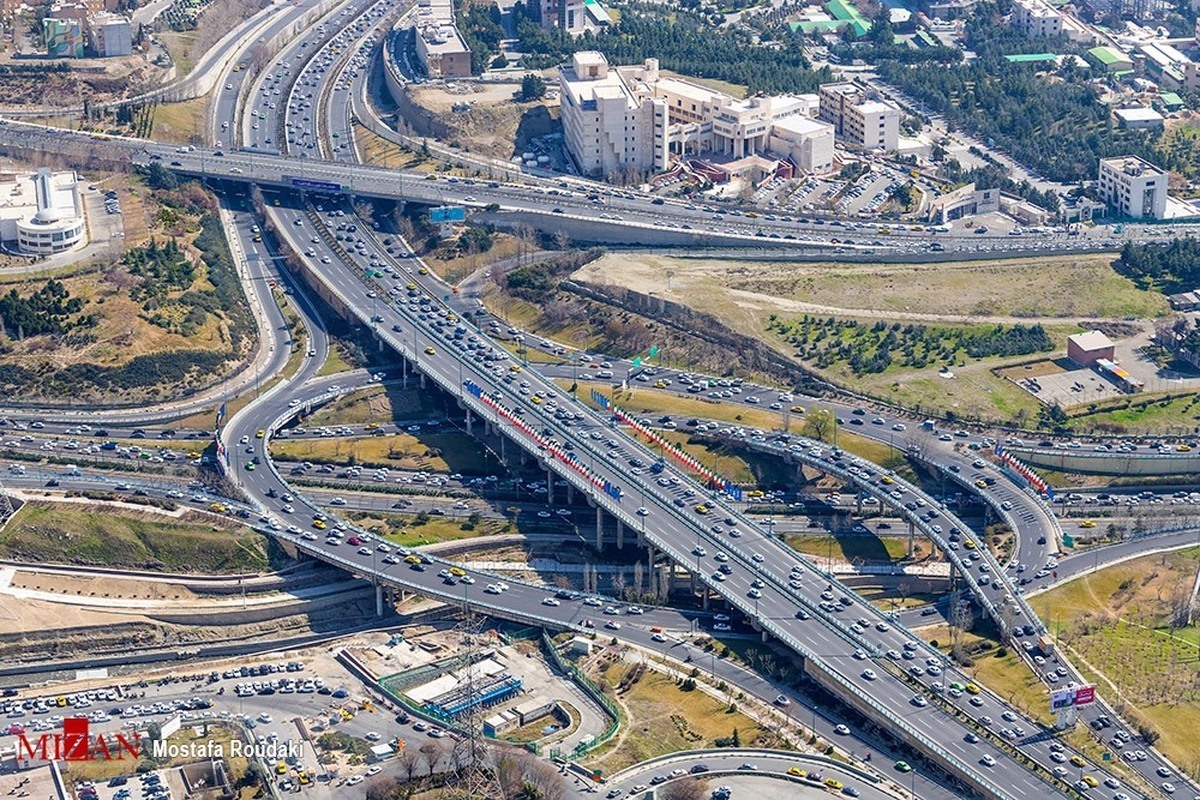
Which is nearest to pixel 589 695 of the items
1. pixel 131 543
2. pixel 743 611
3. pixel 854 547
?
pixel 743 611

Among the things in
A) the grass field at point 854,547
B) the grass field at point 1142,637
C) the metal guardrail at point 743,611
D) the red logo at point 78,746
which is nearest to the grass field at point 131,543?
the metal guardrail at point 743,611

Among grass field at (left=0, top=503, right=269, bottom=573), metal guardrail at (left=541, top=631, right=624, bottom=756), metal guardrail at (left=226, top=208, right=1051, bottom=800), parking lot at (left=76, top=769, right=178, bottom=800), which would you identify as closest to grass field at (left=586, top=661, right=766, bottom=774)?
metal guardrail at (left=541, top=631, right=624, bottom=756)

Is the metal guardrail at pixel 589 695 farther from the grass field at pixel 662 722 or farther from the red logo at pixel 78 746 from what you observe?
the red logo at pixel 78 746

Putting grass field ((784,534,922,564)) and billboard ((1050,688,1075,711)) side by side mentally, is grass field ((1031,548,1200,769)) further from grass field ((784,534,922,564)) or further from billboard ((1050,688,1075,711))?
grass field ((784,534,922,564))

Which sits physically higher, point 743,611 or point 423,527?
point 423,527

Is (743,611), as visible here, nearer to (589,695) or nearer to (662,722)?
(589,695)

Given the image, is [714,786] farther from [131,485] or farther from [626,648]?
[131,485]
